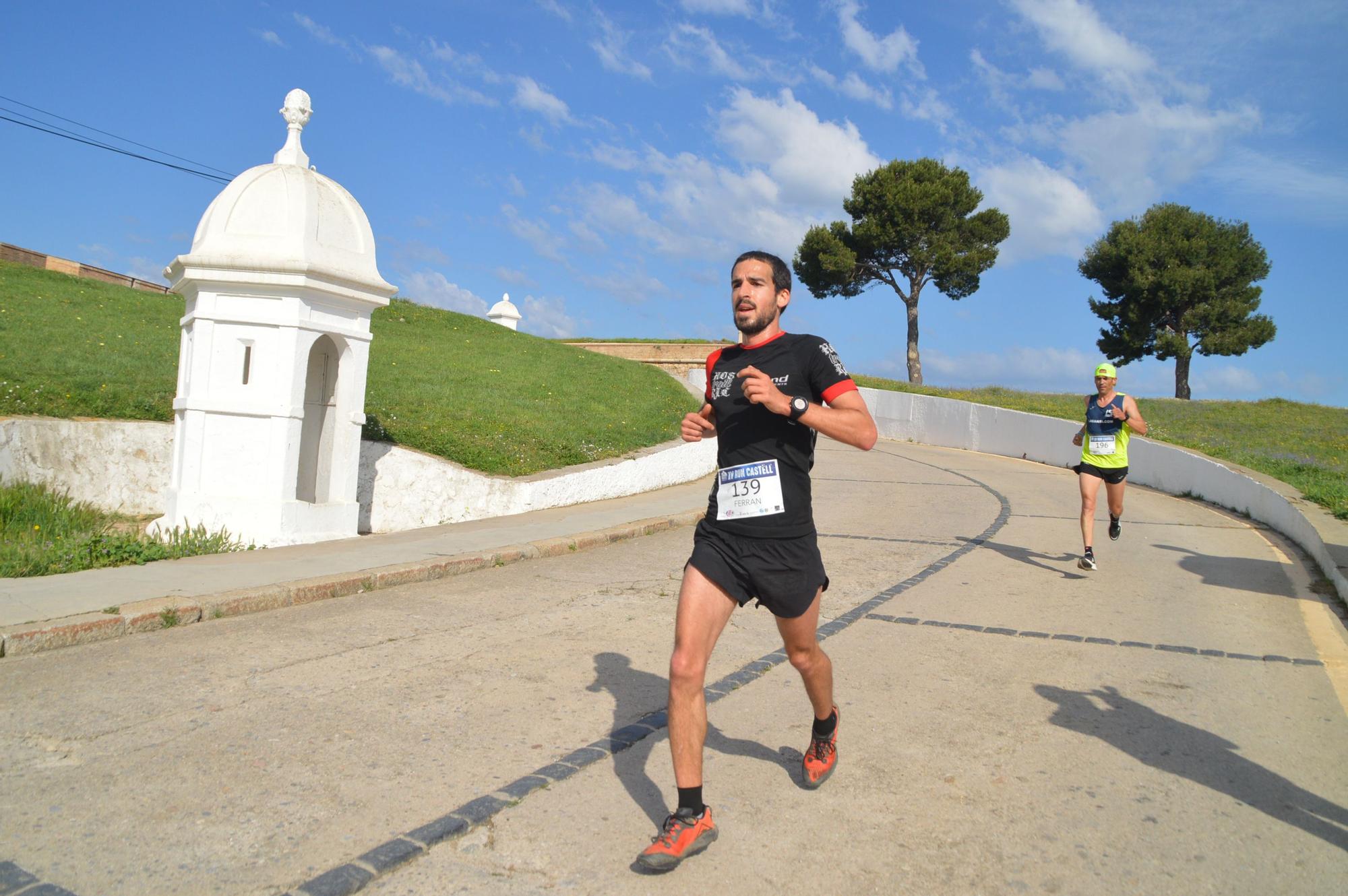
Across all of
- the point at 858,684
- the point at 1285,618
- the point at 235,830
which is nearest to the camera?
the point at 235,830

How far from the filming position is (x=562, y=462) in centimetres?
1391

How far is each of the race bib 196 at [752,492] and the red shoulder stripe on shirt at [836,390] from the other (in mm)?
312

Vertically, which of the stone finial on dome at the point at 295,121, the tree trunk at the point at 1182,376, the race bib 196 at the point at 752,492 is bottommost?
the race bib 196 at the point at 752,492

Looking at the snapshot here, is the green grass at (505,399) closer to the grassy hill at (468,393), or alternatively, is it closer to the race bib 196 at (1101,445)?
the grassy hill at (468,393)

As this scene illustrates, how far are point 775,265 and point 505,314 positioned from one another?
34.0 m

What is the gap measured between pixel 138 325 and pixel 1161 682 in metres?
18.3

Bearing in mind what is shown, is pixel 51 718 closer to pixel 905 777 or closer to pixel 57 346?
pixel 905 777

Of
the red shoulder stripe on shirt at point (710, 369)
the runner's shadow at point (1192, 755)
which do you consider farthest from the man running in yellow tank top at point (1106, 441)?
the red shoulder stripe on shirt at point (710, 369)

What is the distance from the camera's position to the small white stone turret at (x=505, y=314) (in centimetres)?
3694

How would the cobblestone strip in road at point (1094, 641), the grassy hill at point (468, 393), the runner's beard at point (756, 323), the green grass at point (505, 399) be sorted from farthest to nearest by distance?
the green grass at point (505, 399) → the grassy hill at point (468, 393) → the cobblestone strip in road at point (1094, 641) → the runner's beard at point (756, 323)

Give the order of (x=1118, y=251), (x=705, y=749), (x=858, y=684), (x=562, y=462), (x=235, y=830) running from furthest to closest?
1. (x=1118, y=251)
2. (x=562, y=462)
3. (x=858, y=684)
4. (x=705, y=749)
5. (x=235, y=830)

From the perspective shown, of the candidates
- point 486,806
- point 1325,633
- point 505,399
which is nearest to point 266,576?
point 486,806

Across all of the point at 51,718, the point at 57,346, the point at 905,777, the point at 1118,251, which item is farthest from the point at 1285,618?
the point at 1118,251

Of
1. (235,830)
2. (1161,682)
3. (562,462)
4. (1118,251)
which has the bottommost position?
(235,830)
